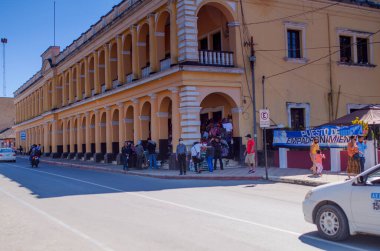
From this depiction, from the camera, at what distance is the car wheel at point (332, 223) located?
287 inches

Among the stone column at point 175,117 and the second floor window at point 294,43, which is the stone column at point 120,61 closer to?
the stone column at point 175,117

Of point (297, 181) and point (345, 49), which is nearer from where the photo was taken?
point (297, 181)

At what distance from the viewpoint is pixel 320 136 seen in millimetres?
19859

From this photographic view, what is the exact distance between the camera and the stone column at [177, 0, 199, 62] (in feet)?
75.0

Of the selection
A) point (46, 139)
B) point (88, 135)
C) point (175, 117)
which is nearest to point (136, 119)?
point (175, 117)

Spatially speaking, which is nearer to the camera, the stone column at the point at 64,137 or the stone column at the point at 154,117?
the stone column at the point at 154,117

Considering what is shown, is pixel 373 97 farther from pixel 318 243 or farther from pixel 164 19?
pixel 318 243

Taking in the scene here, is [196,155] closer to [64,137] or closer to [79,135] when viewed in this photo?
[79,135]

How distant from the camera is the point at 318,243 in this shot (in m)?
7.34

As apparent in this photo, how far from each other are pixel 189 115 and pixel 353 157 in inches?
356

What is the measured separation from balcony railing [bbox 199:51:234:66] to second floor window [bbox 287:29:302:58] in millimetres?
4534

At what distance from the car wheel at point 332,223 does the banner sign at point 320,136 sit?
11457 mm

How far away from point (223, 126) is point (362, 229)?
56.4ft

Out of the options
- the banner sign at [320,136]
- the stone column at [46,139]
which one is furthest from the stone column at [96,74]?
the stone column at [46,139]
